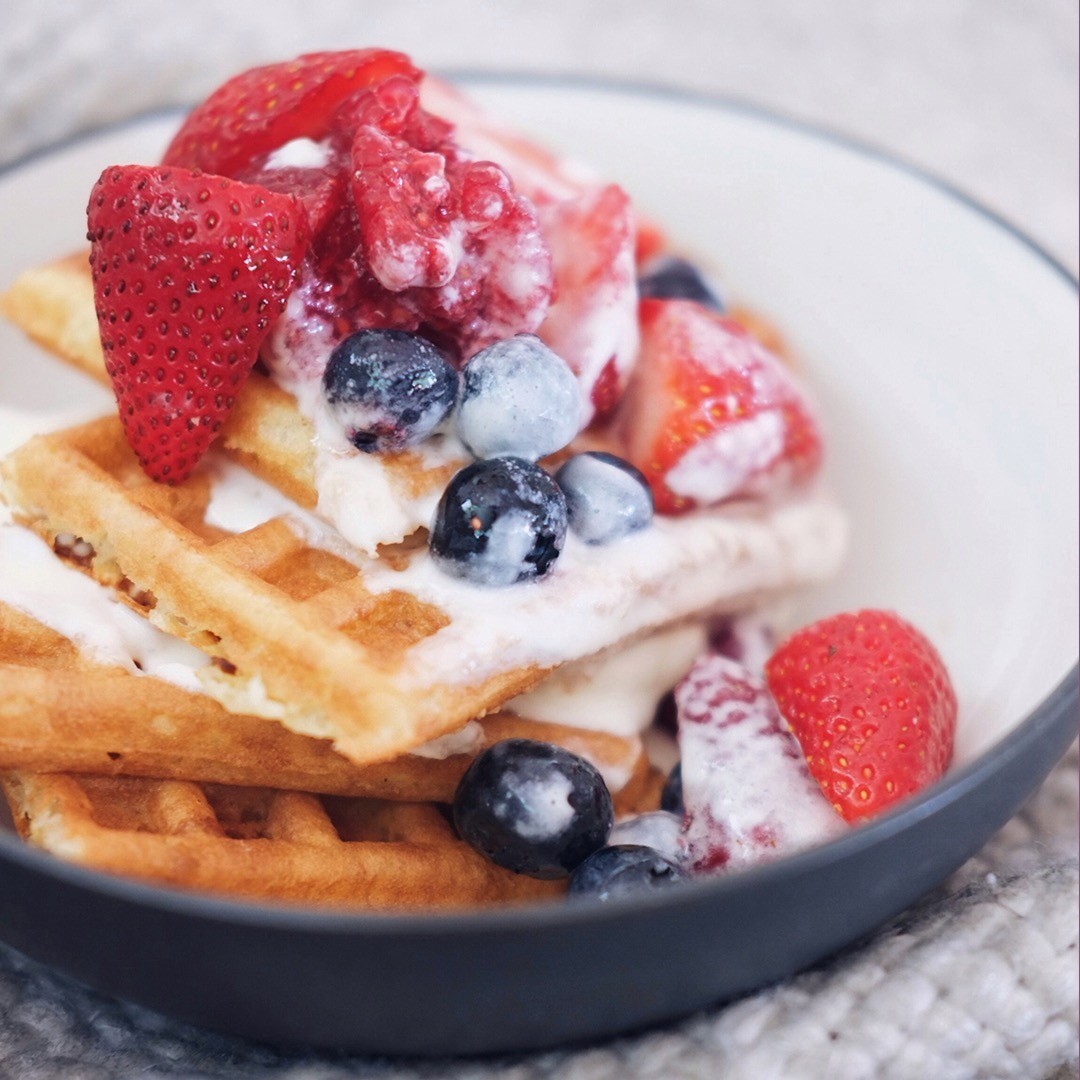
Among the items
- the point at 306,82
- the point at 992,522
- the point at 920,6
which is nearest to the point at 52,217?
the point at 306,82

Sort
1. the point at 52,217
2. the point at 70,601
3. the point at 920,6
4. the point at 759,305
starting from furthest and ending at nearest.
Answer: the point at 920,6, the point at 759,305, the point at 52,217, the point at 70,601

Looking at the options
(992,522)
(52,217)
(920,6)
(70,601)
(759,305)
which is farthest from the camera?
(920,6)

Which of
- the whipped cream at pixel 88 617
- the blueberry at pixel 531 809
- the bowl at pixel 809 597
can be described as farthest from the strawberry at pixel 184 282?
the blueberry at pixel 531 809

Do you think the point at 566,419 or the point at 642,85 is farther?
the point at 642,85

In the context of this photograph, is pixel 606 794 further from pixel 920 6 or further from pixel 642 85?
pixel 920 6

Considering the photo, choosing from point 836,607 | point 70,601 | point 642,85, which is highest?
point 642,85

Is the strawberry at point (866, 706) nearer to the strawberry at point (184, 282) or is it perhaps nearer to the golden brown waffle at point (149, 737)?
the golden brown waffle at point (149, 737)

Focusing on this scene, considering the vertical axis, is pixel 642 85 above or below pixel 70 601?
above
